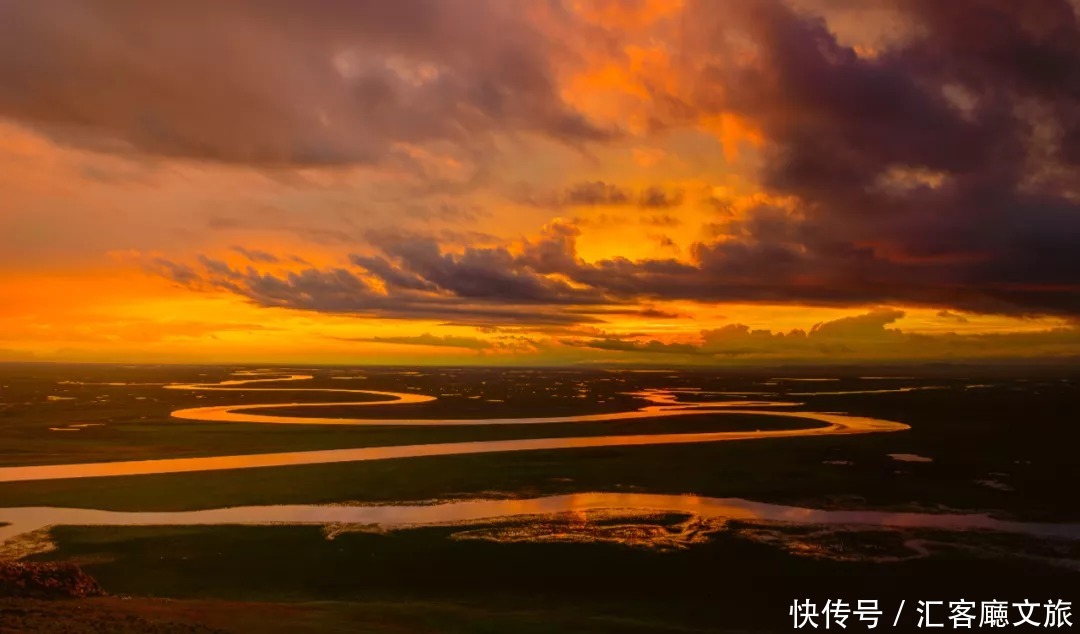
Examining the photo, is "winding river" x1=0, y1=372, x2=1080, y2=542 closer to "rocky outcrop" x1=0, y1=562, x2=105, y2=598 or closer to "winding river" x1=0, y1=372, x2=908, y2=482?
"winding river" x1=0, y1=372, x2=908, y2=482

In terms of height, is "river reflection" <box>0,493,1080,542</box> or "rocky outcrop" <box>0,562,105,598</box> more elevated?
"rocky outcrop" <box>0,562,105,598</box>

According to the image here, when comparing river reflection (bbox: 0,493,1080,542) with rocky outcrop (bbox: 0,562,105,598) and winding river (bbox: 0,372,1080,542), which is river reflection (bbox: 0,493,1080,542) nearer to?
winding river (bbox: 0,372,1080,542)

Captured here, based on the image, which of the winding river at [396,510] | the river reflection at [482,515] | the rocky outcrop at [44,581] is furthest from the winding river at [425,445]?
the rocky outcrop at [44,581]

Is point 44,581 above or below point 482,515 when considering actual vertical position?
above

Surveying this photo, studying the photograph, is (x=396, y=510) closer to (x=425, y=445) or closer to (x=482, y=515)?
(x=482, y=515)

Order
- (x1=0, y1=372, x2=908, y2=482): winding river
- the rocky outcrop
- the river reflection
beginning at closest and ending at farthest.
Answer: the rocky outcrop → the river reflection → (x1=0, y1=372, x2=908, y2=482): winding river

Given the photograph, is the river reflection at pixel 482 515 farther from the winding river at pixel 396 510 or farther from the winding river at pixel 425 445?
the winding river at pixel 425 445

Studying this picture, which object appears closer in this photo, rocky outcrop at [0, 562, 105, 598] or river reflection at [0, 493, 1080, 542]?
rocky outcrop at [0, 562, 105, 598]

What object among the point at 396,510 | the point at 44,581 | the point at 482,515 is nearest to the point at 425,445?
the point at 396,510

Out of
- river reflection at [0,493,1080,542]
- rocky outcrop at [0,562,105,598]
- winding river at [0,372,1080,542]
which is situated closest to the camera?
rocky outcrop at [0,562,105,598]

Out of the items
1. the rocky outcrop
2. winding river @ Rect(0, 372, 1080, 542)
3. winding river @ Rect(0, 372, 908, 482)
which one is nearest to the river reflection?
winding river @ Rect(0, 372, 1080, 542)

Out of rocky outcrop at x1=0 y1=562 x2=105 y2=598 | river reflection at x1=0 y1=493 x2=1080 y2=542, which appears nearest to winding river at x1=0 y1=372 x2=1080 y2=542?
river reflection at x1=0 y1=493 x2=1080 y2=542

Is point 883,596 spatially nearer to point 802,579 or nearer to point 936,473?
point 802,579
